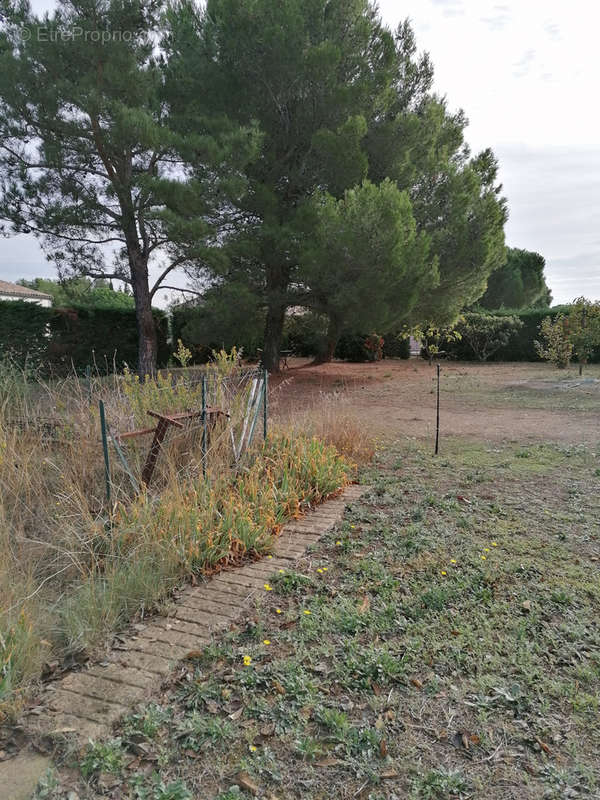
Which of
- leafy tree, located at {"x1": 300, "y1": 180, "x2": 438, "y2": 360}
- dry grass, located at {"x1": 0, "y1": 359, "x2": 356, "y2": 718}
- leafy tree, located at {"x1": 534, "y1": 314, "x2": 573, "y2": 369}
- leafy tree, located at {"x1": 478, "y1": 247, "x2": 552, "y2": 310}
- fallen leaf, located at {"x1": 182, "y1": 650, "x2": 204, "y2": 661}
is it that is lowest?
fallen leaf, located at {"x1": 182, "y1": 650, "x2": 204, "y2": 661}

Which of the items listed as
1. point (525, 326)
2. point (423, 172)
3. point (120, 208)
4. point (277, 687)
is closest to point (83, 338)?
point (120, 208)

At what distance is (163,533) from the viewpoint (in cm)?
272

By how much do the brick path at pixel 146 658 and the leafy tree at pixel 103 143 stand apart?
7.25 metres

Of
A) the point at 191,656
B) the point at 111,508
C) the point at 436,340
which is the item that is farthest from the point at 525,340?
the point at 191,656

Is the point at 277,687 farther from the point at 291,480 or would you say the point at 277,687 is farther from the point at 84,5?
the point at 84,5

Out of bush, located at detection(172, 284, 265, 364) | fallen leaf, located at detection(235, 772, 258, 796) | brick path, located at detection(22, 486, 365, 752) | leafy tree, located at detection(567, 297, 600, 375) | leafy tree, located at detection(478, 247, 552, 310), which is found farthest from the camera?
leafy tree, located at detection(478, 247, 552, 310)

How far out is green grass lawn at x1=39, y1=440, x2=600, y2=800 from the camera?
4.91 feet

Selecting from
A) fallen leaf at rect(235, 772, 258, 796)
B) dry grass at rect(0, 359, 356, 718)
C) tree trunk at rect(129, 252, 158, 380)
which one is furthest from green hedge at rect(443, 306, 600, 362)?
fallen leaf at rect(235, 772, 258, 796)

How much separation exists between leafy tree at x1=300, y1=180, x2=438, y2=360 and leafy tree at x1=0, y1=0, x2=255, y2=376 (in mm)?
1661

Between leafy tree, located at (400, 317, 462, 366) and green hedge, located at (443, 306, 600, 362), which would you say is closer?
leafy tree, located at (400, 317, 462, 366)

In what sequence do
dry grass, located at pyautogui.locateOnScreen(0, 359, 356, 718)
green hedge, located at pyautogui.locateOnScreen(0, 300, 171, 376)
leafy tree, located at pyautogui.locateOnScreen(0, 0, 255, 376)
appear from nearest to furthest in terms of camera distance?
dry grass, located at pyautogui.locateOnScreen(0, 359, 356, 718)
leafy tree, located at pyautogui.locateOnScreen(0, 0, 255, 376)
green hedge, located at pyautogui.locateOnScreen(0, 300, 171, 376)

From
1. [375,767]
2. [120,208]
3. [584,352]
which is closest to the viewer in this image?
[375,767]

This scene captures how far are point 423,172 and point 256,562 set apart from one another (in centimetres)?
1132

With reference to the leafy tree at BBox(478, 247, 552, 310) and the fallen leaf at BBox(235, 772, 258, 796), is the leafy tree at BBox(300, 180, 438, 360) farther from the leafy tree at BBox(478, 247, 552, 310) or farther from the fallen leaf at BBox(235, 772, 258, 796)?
the leafy tree at BBox(478, 247, 552, 310)
